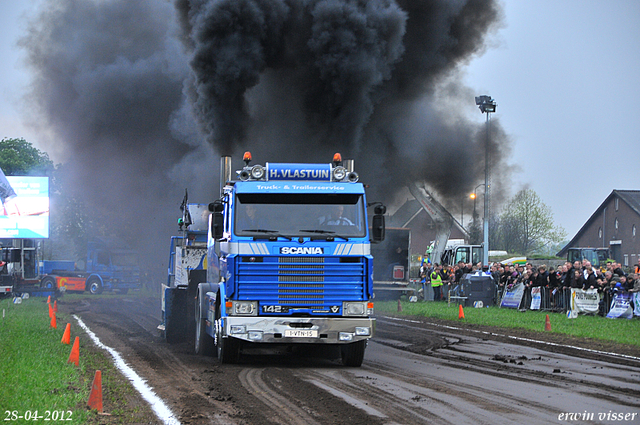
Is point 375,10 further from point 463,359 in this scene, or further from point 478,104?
point 463,359

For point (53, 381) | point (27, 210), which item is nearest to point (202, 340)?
point (53, 381)

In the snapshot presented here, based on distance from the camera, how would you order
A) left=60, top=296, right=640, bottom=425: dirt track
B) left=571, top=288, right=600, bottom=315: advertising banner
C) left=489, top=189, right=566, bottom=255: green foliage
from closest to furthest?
left=60, top=296, right=640, bottom=425: dirt track → left=571, top=288, right=600, bottom=315: advertising banner → left=489, top=189, right=566, bottom=255: green foliage

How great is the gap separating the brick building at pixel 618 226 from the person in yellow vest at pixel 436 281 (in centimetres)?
A: 3062

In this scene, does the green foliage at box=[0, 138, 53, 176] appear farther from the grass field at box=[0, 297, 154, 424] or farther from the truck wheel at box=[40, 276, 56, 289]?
the grass field at box=[0, 297, 154, 424]

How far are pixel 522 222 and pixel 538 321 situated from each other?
5253 centimetres

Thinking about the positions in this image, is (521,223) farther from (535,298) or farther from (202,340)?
(202,340)

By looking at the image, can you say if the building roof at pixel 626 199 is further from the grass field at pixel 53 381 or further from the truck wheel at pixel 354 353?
the grass field at pixel 53 381

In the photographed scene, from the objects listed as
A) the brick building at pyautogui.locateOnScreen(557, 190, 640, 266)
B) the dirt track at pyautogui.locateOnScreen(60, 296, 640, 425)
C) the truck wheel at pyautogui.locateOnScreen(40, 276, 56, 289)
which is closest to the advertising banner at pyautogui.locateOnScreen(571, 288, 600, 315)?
the dirt track at pyautogui.locateOnScreen(60, 296, 640, 425)

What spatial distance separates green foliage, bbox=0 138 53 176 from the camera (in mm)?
56812

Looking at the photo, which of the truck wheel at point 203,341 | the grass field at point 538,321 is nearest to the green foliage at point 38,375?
the truck wheel at point 203,341

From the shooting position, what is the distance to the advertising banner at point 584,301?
66.9 feet

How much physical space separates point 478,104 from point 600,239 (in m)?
37.4

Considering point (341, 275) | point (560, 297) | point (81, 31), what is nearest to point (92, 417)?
point (341, 275)

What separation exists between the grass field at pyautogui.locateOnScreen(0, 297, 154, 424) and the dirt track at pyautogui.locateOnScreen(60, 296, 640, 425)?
0.50 m
